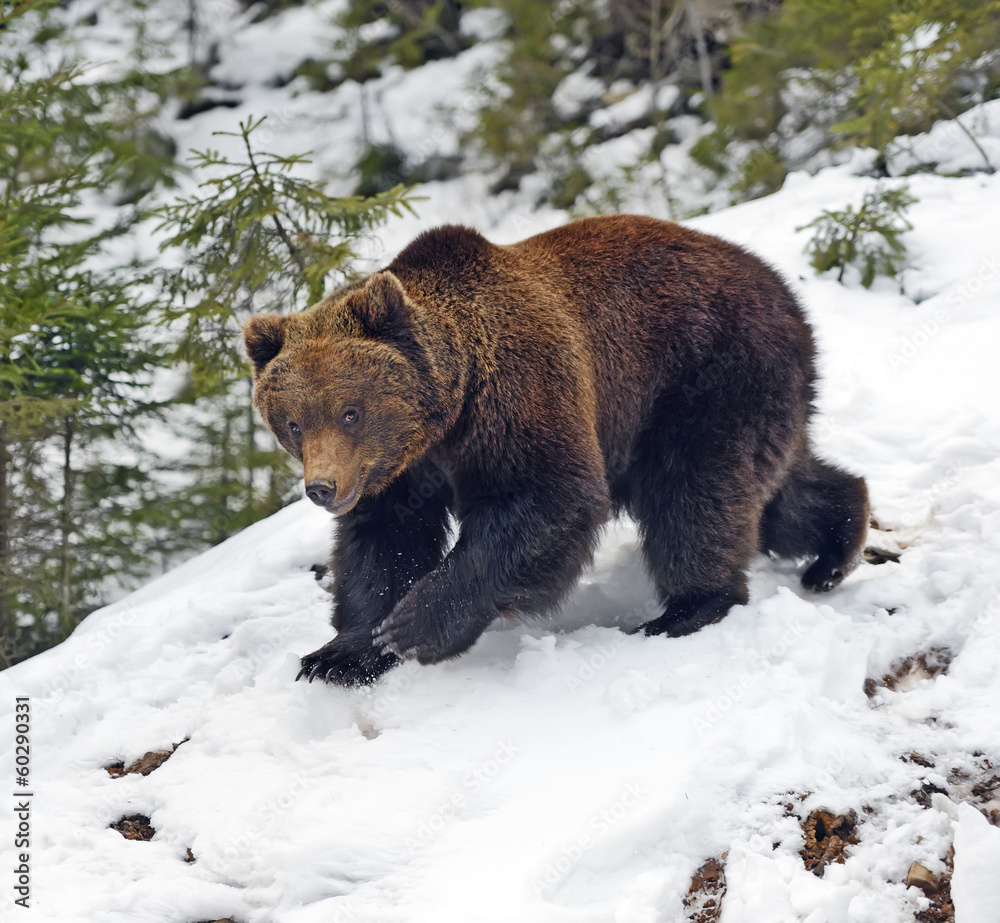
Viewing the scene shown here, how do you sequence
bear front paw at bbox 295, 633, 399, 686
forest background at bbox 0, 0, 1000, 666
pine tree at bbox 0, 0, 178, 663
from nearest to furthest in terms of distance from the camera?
bear front paw at bbox 295, 633, 399, 686, pine tree at bbox 0, 0, 178, 663, forest background at bbox 0, 0, 1000, 666

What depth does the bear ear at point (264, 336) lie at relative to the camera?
438 centimetres

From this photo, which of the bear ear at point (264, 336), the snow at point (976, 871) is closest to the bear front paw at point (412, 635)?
the bear ear at point (264, 336)

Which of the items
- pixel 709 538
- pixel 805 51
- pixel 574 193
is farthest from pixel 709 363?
pixel 574 193

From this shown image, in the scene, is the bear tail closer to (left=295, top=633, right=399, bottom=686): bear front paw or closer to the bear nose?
(left=295, top=633, right=399, bottom=686): bear front paw

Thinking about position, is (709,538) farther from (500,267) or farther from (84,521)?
(84,521)

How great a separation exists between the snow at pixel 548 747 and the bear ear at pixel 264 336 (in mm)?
1518

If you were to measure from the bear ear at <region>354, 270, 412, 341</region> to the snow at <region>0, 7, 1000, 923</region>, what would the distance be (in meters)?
1.63

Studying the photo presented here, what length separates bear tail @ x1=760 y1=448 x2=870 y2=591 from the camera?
5.13 meters

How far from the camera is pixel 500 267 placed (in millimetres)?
4777

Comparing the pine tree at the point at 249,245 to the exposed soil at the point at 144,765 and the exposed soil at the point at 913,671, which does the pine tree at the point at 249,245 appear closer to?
the exposed soil at the point at 144,765

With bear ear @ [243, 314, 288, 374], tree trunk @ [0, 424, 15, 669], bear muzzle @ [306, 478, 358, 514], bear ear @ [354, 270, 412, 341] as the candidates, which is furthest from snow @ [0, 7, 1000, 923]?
tree trunk @ [0, 424, 15, 669]

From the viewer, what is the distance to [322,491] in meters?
3.80

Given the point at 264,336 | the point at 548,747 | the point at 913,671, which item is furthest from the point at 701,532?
the point at 264,336

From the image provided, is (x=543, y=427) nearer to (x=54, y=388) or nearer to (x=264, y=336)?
(x=264, y=336)
